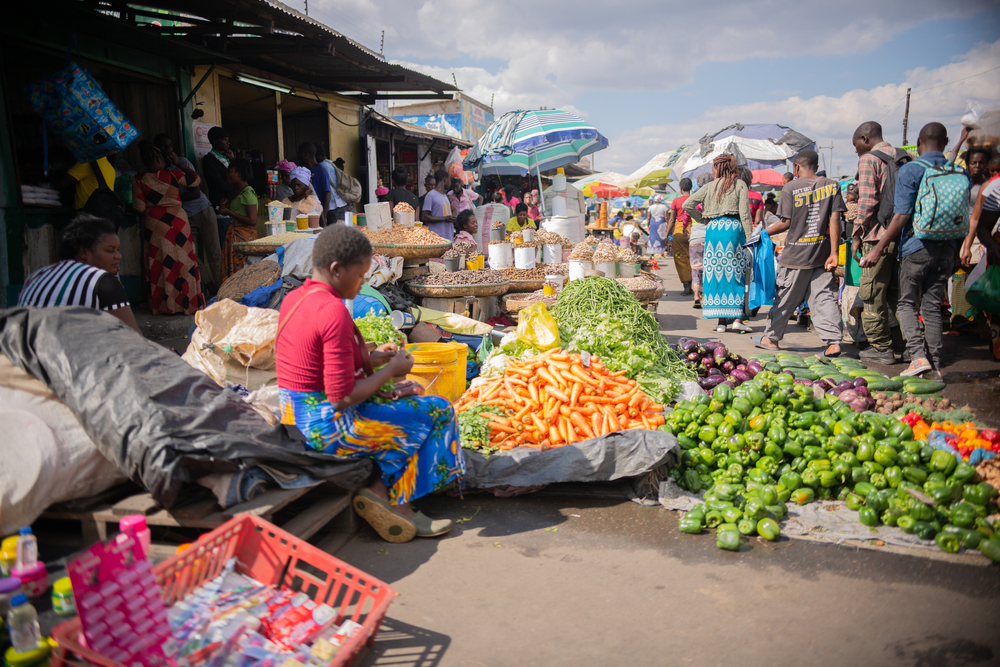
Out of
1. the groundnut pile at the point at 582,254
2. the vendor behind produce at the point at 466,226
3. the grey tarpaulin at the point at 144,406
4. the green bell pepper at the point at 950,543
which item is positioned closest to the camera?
the grey tarpaulin at the point at 144,406

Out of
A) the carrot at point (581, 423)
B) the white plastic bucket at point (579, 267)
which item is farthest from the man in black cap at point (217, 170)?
the carrot at point (581, 423)

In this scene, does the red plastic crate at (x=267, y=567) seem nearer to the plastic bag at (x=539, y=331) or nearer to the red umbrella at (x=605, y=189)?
the plastic bag at (x=539, y=331)

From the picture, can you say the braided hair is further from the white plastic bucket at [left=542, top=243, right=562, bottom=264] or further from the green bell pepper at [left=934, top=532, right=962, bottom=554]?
the green bell pepper at [left=934, top=532, right=962, bottom=554]

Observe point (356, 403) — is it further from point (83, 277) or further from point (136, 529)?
point (83, 277)

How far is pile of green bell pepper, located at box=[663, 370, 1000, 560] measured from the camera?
314 centimetres

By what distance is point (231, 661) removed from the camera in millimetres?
2025

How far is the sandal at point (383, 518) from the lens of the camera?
3.11 m

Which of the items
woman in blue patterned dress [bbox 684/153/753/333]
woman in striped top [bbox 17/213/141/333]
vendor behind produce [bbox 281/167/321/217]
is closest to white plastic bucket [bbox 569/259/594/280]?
woman in blue patterned dress [bbox 684/153/753/333]

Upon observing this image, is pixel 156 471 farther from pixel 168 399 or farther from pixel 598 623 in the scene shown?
pixel 598 623

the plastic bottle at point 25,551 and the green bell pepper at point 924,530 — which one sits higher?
the plastic bottle at point 25,551

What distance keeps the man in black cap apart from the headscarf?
0.88 meters

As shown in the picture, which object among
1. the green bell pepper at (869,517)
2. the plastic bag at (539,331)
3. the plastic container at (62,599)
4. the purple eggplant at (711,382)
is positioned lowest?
the green bell pepper at (869,517)

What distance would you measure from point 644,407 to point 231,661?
3.12 m

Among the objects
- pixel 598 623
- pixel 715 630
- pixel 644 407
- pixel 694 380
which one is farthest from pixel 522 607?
pixel 694 380
